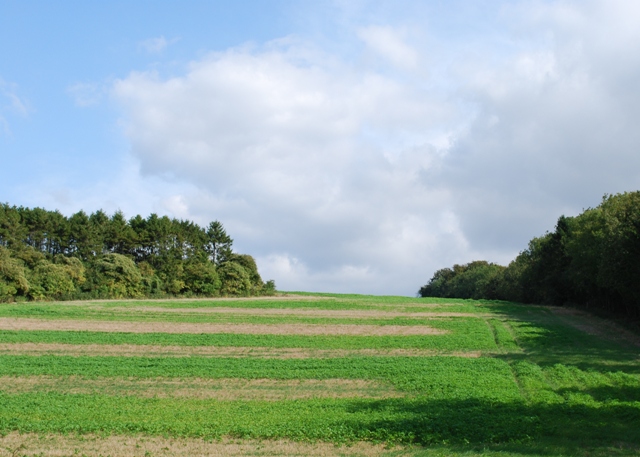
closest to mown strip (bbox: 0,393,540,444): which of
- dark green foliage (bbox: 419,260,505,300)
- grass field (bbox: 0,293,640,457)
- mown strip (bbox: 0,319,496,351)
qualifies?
grass field (bbox: 0,293,640,457)

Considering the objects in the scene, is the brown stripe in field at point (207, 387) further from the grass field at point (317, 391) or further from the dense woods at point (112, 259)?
the dense woods at point (112, 259)

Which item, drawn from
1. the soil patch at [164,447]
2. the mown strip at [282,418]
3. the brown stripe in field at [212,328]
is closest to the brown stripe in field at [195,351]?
the brown stripe in field at [212,328]

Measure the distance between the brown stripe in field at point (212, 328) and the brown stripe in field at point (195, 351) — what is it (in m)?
9.10

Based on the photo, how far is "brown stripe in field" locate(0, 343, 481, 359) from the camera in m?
35.2

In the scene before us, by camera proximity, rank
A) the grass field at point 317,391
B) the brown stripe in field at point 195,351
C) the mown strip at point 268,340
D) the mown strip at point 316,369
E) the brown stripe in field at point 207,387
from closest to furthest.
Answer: the grass field at point 317,391 < the brown stripe in field at point 207,387 < the mown strip at point 316,369 < the brown stripe in field at point 195,351 < the mown strip at point 268,340

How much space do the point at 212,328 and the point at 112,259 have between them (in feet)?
159

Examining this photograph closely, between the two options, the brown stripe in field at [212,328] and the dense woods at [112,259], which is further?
the dense woods at [112,259]

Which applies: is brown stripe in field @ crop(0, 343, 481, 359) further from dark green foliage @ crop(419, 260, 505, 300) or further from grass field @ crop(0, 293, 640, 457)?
dark green foliage @ crop(419, 260, 505, 300)

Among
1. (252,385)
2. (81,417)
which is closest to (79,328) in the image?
(252,385)

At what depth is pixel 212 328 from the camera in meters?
51.7

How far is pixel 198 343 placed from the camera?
40.5 m

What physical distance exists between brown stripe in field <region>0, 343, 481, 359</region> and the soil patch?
1785 cm

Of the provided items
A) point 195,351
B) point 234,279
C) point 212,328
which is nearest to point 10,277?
point 212,328

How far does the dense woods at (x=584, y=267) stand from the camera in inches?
1928
